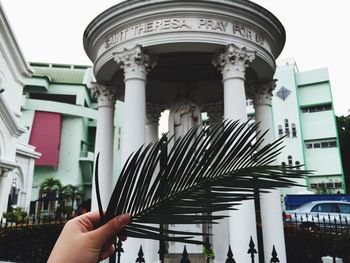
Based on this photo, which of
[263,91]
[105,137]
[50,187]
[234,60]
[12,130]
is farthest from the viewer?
[50,187]

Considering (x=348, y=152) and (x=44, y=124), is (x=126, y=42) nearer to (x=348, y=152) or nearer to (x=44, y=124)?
(x=44, y=124)

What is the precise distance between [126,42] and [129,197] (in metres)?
7.23

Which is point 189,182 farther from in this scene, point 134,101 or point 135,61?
point 135,61

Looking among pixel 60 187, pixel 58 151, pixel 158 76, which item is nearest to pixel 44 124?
pixel 58 151

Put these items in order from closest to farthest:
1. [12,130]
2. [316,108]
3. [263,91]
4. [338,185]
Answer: [263,91], [12,130], [338,185], [316,108]

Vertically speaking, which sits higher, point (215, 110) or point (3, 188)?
point (215, 110)

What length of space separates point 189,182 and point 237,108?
619 cm

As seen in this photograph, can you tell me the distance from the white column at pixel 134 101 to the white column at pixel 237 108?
204 centimetres

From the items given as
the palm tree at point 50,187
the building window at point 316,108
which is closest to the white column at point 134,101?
the building window at point 316,108

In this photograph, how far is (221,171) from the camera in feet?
4.36

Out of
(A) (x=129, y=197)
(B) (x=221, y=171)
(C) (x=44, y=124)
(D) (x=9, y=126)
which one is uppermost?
(C) (x=44, y=124)

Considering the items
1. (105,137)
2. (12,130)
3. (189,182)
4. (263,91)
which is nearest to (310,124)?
(263,91)

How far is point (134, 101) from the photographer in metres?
7.44

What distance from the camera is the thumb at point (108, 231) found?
3.52 ft
